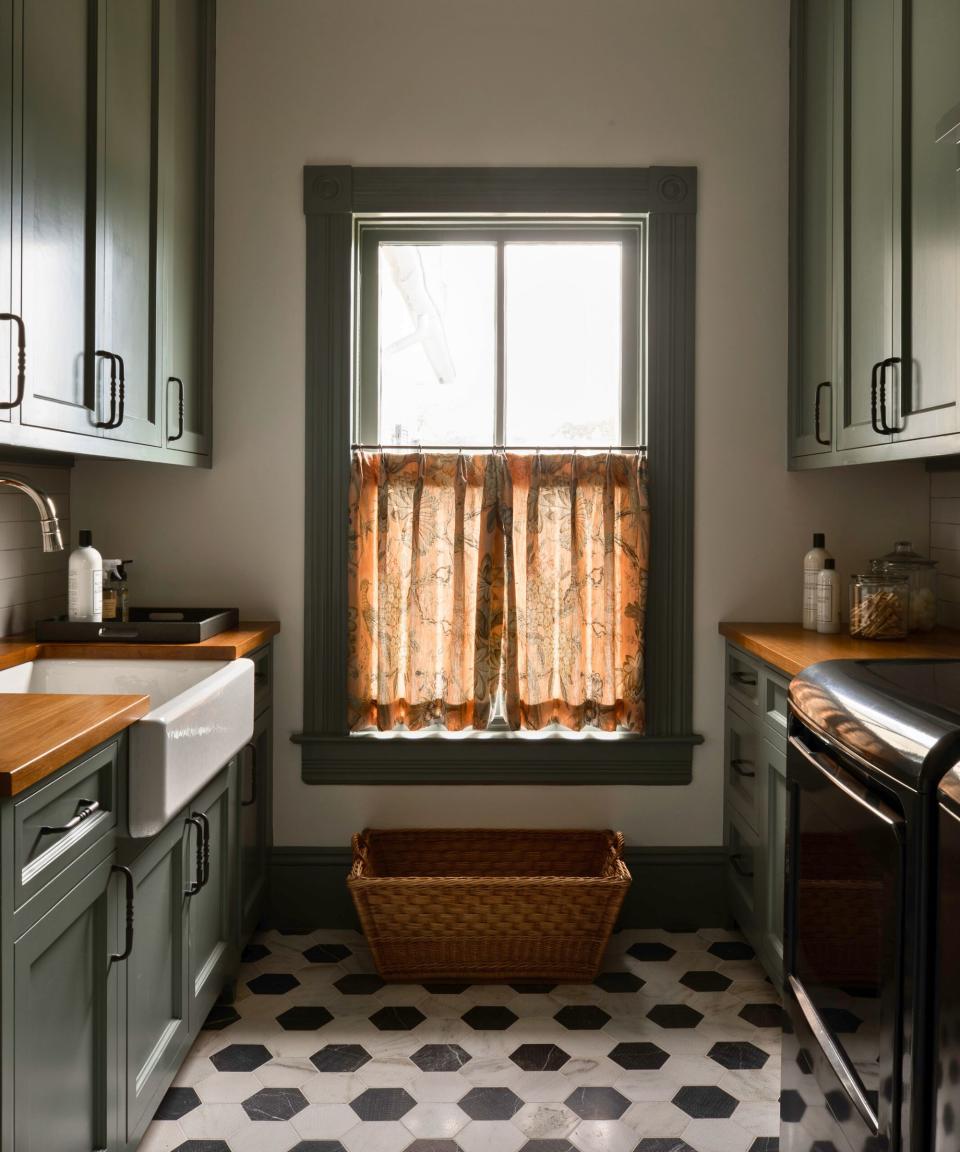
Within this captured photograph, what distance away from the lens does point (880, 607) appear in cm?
260

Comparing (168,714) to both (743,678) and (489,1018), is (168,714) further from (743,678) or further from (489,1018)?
(743,678)

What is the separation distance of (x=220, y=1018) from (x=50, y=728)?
1.25 meters

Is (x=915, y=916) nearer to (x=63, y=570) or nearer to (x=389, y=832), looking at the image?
(x=389, y=832)

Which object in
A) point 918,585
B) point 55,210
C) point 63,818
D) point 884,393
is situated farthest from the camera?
point 918,585

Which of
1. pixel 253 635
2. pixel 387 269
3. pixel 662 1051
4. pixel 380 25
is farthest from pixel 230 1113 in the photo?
pixel 380 25

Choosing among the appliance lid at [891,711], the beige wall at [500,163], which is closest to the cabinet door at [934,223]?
the appliance lid at [891,711]

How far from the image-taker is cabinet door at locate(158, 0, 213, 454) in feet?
8.41

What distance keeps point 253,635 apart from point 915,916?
1.88 m

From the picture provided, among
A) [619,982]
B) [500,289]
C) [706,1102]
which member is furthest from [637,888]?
→ [500,289]

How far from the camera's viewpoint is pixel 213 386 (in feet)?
9.90

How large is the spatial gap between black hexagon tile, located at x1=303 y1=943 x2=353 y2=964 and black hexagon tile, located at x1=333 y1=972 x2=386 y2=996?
10 cm

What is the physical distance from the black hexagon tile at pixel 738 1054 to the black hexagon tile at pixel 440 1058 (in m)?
0.56

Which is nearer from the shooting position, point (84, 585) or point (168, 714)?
point (168, 714)

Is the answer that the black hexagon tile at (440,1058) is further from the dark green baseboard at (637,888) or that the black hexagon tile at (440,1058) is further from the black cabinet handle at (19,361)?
the black cabinet handle at (19,361)
